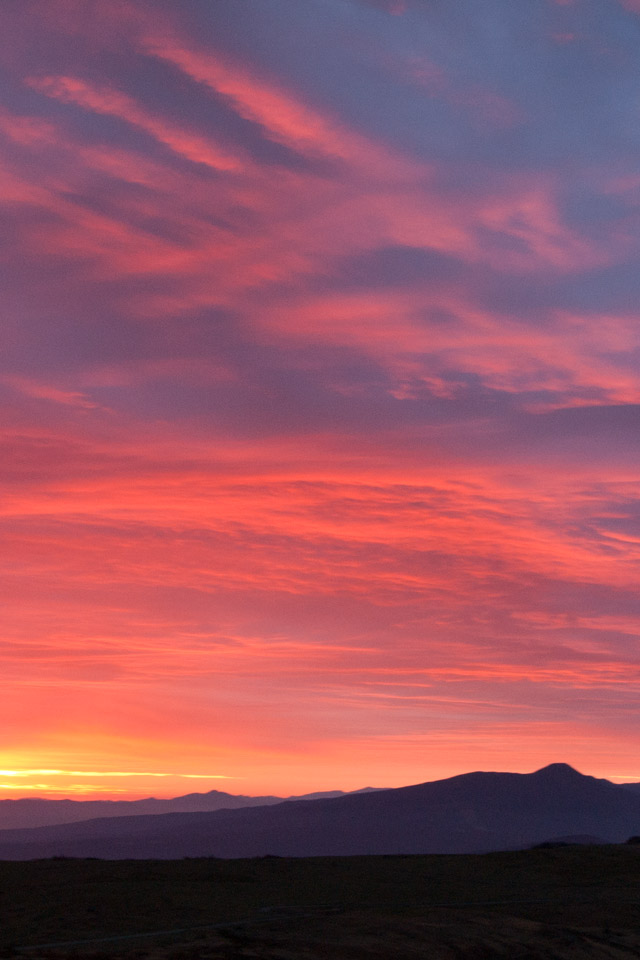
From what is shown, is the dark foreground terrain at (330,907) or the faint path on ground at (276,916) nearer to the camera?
the dark foreground terrain at (330,907)

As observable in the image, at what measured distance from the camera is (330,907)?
31.0 m

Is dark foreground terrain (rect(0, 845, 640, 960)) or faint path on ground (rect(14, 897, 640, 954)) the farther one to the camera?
faint path on ground (rect(14, 897, 640, 954))

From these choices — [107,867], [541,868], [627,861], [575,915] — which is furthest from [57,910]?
[627,861]

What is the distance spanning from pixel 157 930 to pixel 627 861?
24.5 meters

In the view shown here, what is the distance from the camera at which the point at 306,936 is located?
78.2 feet

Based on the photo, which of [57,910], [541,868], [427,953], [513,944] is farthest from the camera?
[541,868]

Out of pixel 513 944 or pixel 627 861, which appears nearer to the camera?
pixel 513 944

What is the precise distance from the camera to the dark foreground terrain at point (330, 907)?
23.3 meters

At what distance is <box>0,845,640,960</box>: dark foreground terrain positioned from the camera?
2334cm

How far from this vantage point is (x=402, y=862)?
140 ft

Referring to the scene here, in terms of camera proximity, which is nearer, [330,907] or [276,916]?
[276,916]

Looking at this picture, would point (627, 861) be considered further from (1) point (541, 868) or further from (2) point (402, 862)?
(2) point (402, 862)

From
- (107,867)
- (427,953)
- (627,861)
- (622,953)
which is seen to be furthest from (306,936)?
(627,861)

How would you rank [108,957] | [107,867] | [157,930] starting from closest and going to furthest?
[108,957] → [157,930] → [107,867]
